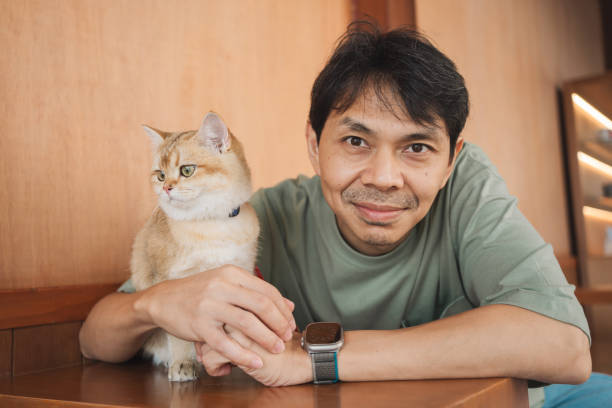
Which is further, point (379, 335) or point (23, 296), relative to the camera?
point (23, 296)

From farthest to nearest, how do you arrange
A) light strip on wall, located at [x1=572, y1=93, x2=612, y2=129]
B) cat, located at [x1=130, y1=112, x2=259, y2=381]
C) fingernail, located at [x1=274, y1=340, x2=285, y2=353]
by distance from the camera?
light strip on wall, located at [x1=572, y1=93, x2=612, y2=129], cat, located at [x1=130, y1=112, x2=259, y2=381], fingernail, located at [x1=274, y1=340, x2=285, y2=353]

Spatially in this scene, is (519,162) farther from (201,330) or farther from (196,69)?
(201,330)

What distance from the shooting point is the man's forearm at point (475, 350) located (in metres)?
0.83

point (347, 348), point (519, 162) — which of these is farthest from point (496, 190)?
point (519, 162)

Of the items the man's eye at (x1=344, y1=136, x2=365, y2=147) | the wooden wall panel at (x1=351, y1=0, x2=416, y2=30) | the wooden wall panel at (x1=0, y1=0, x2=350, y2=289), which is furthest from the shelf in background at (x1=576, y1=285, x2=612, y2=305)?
the man's eye at (x1=344, y1=136, x2=365, y2=147)

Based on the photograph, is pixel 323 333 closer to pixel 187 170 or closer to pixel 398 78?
pixel 187 170

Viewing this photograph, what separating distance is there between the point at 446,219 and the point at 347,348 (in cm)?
51

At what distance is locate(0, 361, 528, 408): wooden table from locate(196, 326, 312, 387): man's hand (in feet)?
0.05

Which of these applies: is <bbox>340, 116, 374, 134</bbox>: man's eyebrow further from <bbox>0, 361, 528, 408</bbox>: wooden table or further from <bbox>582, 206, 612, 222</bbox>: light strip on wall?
<bbox>582, 206, 612, 222</bbox>: light strip on wall

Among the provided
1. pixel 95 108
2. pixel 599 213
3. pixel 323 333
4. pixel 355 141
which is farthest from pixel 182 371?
pixel 599 213

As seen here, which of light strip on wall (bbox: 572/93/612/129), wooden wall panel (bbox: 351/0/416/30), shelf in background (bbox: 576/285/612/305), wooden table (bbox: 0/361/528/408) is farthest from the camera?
light strip on wall (bbox: 572/93/612/129)

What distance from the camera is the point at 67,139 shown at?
1.21 m

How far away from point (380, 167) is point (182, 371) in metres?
0.58

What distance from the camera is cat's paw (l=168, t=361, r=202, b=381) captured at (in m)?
0.92
